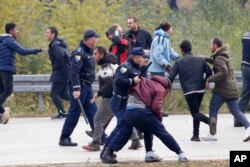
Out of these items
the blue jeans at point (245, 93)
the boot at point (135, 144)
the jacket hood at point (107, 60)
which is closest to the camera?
the jacket hood at point (107, 60)

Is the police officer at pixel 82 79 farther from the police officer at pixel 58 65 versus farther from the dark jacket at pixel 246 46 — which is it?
the police officer at pixel 58 65

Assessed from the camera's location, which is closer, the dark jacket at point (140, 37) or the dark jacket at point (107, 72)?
the dark jacket at point (107, 72)

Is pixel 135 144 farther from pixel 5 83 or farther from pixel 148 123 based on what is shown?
pixel 5 83

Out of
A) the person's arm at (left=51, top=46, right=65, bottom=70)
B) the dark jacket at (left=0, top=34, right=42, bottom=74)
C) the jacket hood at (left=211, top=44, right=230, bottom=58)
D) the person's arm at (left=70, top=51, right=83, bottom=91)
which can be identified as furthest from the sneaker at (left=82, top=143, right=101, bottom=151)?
the person's arm at (left=51, top=46, right=65, bottom=70)

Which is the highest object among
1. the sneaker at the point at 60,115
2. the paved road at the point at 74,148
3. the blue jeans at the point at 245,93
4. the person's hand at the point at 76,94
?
the person's hand at the point at 76,94

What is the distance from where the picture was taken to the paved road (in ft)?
45.7

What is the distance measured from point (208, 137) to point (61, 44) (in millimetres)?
4973

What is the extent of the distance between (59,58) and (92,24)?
1253cm

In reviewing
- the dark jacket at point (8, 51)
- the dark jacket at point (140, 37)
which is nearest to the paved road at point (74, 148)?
the dark jacket at point (8, 51)

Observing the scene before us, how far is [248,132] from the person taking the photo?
1546cm

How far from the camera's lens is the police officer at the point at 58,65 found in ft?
63.9

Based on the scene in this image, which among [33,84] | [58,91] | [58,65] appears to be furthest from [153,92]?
[33,84]

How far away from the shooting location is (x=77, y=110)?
14836 mm

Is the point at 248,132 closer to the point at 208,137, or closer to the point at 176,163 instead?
the point at 208,137
